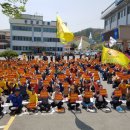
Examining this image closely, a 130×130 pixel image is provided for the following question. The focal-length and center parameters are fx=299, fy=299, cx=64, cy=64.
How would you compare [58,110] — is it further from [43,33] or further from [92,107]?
[43,33]

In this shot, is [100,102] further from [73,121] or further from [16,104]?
[16,104]

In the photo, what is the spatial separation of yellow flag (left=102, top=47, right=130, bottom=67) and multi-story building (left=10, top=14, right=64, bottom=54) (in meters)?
66.2

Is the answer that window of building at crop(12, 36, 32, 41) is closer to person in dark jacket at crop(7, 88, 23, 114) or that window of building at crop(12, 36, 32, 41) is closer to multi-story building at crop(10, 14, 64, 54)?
multi-story building at crop(10, 14, 64, 54)

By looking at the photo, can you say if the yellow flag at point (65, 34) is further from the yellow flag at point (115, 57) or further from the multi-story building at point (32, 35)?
the multi-story building at point (32, 35)

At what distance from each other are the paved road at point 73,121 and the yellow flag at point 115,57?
2719 millimetres

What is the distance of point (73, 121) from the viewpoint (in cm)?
1355

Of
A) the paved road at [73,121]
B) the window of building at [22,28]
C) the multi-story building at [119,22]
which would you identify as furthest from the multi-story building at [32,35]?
the paved road at [73,121]

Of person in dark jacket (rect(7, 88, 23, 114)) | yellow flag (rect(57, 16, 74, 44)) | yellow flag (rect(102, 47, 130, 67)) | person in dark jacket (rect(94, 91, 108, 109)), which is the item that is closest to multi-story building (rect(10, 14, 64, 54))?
yellow flag (rect(57, 16, 74, 44))

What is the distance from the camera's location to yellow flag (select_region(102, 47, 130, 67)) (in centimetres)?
1611

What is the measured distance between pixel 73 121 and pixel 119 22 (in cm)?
4792

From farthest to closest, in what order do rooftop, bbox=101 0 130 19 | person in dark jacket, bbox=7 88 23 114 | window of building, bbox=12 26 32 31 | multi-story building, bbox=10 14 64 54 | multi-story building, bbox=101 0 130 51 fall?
multi-story building, bbox=10 14 64 54 < window of building, bbox=12 26 32 31 < rooftop, bbox=101 0 130 19 < multi-story building, bbox=101 0 130 51 < person in dark jacket, bbox=7 88 23 114

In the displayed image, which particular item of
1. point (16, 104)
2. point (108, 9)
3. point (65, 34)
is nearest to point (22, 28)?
point (108, 9)

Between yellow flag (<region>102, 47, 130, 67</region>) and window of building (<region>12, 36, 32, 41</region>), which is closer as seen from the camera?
yellow flag (<region>102, 47, 130, 67</region>)

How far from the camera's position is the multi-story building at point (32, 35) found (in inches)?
3275
